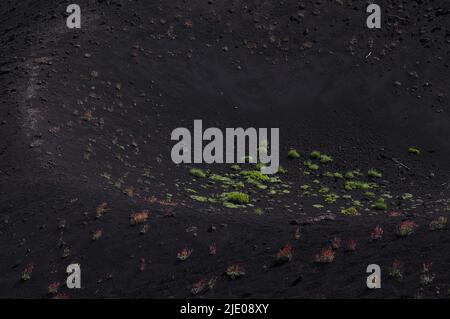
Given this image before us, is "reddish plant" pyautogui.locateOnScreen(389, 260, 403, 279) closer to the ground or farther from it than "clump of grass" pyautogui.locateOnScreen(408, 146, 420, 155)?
closer to the ground

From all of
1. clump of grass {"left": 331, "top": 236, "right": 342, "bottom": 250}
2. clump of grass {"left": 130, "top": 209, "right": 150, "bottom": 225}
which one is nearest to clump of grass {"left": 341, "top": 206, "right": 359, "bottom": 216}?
clump of grass {"left": 331, "top": 236, "right": 342, "bottom": 250}

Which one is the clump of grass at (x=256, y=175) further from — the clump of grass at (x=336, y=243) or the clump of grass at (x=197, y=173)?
the clump of grass at (x=336, y=243)

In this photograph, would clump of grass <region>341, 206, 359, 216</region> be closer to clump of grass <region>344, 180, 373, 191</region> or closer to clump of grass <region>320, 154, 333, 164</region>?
clump of grass <region>344, 180, 373, 191</region>

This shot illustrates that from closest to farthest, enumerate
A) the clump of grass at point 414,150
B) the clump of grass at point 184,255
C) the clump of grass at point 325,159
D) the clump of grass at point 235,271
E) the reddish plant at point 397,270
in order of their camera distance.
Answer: the reddish plant at point 397,270 < the clump of grass at point 235,271 < the clump of grass at point 184,255 < the clump of grass at point 325,159 < the clump of grass at point 414,150

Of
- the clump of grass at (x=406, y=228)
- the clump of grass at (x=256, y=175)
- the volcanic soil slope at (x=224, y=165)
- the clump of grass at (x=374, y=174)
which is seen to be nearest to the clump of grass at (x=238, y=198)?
the volcanic soil slope at (x=224, y=165)

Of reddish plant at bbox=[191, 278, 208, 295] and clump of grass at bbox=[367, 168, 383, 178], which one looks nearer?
reddish plant at bbox=[191, 278, 208, 295]

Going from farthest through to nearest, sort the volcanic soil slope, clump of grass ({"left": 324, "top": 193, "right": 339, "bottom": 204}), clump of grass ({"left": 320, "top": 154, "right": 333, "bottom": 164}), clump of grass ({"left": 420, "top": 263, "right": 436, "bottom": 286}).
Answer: clump of grass ({"left": 320, "top": 154, "right": 333, "bottom": 164}) < clump of grass ({"left": 324, "top": 193, "right": 339, "bottom": 204}) < the volcanic soil slope < clump of grass ({"left": 420, "top": 263, "right": 436, "bottom": 286})

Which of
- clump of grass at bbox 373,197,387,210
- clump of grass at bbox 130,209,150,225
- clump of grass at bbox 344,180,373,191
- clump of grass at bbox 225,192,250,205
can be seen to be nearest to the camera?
clump of grass at bbox 130,209,150,225
